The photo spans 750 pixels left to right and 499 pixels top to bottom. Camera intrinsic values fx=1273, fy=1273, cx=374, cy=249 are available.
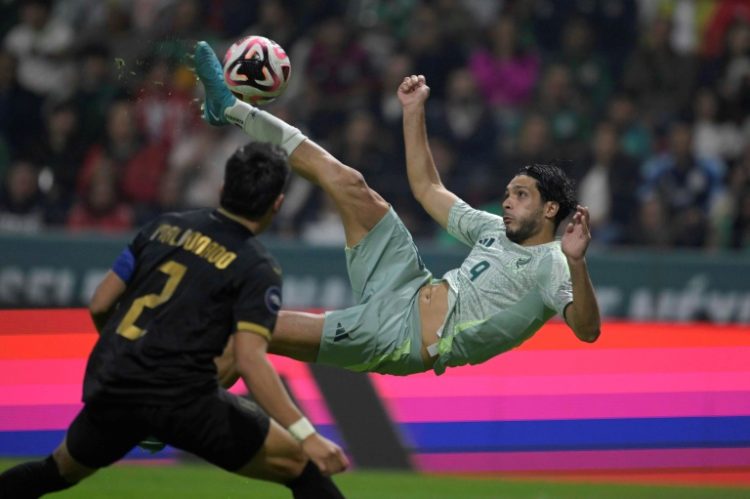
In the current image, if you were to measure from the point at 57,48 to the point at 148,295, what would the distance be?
339 inches

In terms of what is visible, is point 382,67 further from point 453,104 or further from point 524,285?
point 524,285

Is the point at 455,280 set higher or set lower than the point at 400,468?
higher

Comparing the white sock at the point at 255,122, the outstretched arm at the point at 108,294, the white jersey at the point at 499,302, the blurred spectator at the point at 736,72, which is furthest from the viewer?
the blurred spectator at the point at 736,72

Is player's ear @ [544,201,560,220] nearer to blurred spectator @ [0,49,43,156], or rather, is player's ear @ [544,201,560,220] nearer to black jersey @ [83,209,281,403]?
black jersey @ [83,209,281,403]

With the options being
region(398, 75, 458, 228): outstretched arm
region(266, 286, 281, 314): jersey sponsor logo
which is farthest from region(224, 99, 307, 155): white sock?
region(266, 286, 281, 314): jersey sponsor logo

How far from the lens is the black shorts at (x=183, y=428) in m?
4.76

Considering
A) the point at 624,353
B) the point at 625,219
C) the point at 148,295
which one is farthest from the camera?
the point at 625,219

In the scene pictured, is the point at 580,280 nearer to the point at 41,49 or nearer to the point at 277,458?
the point at 277,458

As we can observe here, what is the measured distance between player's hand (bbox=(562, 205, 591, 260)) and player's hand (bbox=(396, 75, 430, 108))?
5.09 ft

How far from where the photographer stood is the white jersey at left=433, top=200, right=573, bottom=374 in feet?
21.4

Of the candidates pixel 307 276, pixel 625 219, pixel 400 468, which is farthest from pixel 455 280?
pixel 625 219

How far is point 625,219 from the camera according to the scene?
476 inches

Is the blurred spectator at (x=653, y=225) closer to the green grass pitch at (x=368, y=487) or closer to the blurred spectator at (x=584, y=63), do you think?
the blurred spectator at (x=584, y=63)

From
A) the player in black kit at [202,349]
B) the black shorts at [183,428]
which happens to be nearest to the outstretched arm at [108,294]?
the player in black kit at [202,349]
